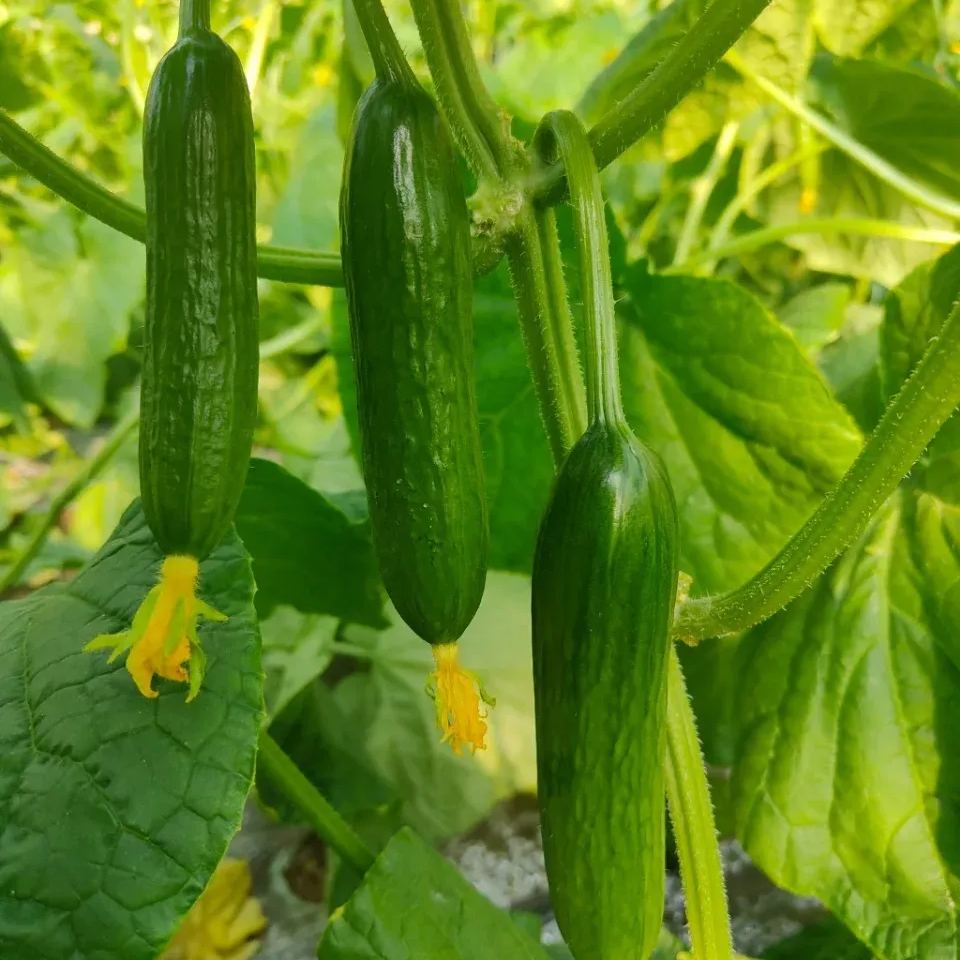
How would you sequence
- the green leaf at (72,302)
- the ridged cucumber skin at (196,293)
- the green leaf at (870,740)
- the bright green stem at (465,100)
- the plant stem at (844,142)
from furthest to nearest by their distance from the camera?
the green leaf at (72,302), the plant stem at (844,142), the green leaf at (870,740), the bright green stem at (465,100), the ridged cucumber skin at (196,293)

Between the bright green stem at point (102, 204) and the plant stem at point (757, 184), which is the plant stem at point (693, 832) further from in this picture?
the plant stem at point (757, 184)

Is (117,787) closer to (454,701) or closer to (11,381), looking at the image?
(454,701)

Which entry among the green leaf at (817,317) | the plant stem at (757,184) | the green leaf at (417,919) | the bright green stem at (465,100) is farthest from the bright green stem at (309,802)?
the plant stem at (757,184)

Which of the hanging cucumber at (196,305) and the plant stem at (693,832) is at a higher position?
the hanging cucumber at (196,305)

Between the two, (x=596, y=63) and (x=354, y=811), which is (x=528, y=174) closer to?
(x=354, y=811)

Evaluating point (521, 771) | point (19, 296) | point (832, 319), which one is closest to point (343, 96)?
point (832, 319)

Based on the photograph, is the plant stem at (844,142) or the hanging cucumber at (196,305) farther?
the plant stem at (844,142)

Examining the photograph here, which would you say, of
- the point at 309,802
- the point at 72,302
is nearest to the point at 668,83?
the point at 309,802
